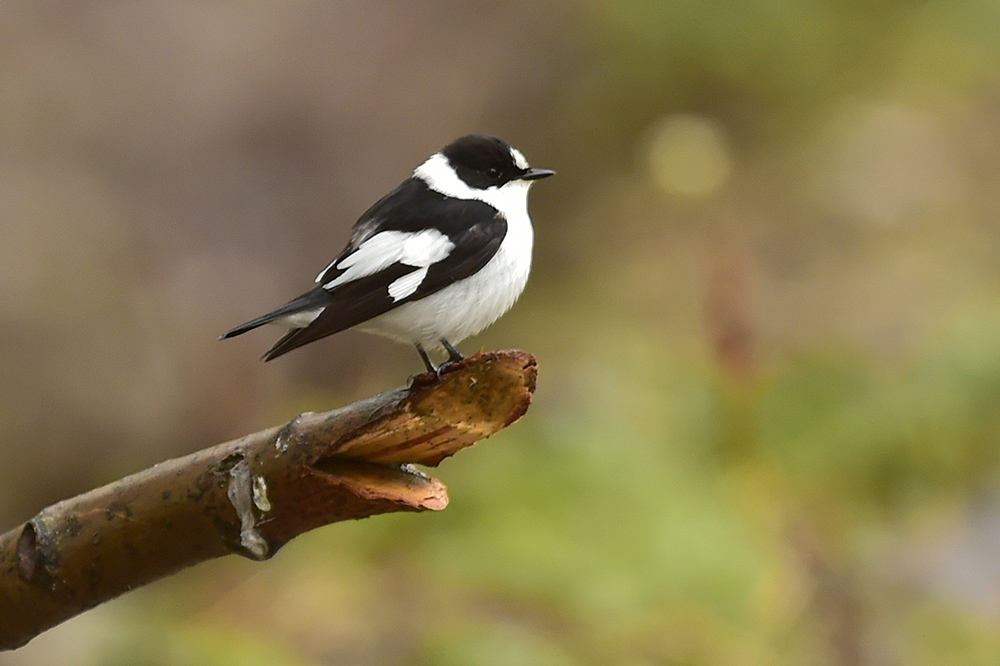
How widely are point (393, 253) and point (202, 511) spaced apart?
1.01 meters

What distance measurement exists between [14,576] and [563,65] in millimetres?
7265

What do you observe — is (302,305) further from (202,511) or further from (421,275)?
(202,511)

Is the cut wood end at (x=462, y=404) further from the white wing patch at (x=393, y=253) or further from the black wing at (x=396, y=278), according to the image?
the white wing patch at (x=393, y=253)

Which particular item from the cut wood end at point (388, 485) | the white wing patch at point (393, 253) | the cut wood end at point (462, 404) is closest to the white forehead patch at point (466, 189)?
the white wing patch at point (393, 253)

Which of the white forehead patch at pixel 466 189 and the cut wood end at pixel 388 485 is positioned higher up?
the white forehead patch at pixel 466 189

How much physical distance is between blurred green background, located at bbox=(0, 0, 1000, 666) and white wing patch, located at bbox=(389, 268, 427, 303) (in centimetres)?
117

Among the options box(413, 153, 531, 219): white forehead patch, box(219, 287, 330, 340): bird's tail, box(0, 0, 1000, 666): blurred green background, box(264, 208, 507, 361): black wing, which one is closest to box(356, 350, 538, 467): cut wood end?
box(264, 208, 507, 361): black wing

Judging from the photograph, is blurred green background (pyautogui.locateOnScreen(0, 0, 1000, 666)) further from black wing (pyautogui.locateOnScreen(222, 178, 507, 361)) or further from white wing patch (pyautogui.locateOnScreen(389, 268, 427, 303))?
white wing patch (pyautogui.locateOnScreen(389, 268, 427, 303))

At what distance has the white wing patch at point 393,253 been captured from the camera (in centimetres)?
281

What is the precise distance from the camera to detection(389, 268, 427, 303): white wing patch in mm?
2721

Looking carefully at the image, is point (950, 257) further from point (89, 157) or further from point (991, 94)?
point (89, 157)

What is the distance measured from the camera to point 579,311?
6875 mm

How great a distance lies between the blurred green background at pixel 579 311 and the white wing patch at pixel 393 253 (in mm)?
1106

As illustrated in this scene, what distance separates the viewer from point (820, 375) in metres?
4.15
